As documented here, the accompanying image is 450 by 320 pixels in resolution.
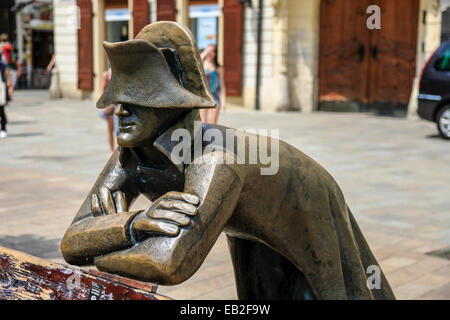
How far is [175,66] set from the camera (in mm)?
1821

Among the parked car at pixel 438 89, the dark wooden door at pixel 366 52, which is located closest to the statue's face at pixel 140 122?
the parked car at pixel 438 89

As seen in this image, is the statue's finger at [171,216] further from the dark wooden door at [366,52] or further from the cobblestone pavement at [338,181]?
the dark wooden door at [366,52]

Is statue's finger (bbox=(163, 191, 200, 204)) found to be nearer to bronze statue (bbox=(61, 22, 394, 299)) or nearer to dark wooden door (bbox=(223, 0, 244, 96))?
bronze statue (bbox=(61, 22, 394, 299))

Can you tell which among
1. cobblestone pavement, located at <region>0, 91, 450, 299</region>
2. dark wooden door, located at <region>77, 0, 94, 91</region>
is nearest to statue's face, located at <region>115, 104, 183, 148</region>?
cobblestone pavement, located at <region>0, 91, 450, 299</region>

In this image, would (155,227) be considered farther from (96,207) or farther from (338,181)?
(338,181)

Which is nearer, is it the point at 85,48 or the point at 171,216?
the point at 171,216

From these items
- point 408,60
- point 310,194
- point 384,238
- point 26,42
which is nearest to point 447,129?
point 408,60

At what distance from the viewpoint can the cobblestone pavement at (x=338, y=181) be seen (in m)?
4.35

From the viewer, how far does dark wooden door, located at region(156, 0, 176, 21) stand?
18109 millimetres

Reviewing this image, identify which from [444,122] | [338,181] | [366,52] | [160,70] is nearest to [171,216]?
[160,70]

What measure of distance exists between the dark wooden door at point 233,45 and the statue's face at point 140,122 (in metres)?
15.3

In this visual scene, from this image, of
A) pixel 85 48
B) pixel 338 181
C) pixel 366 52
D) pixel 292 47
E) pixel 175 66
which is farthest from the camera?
pixel 85 48

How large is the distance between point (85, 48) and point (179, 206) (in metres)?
19.2
